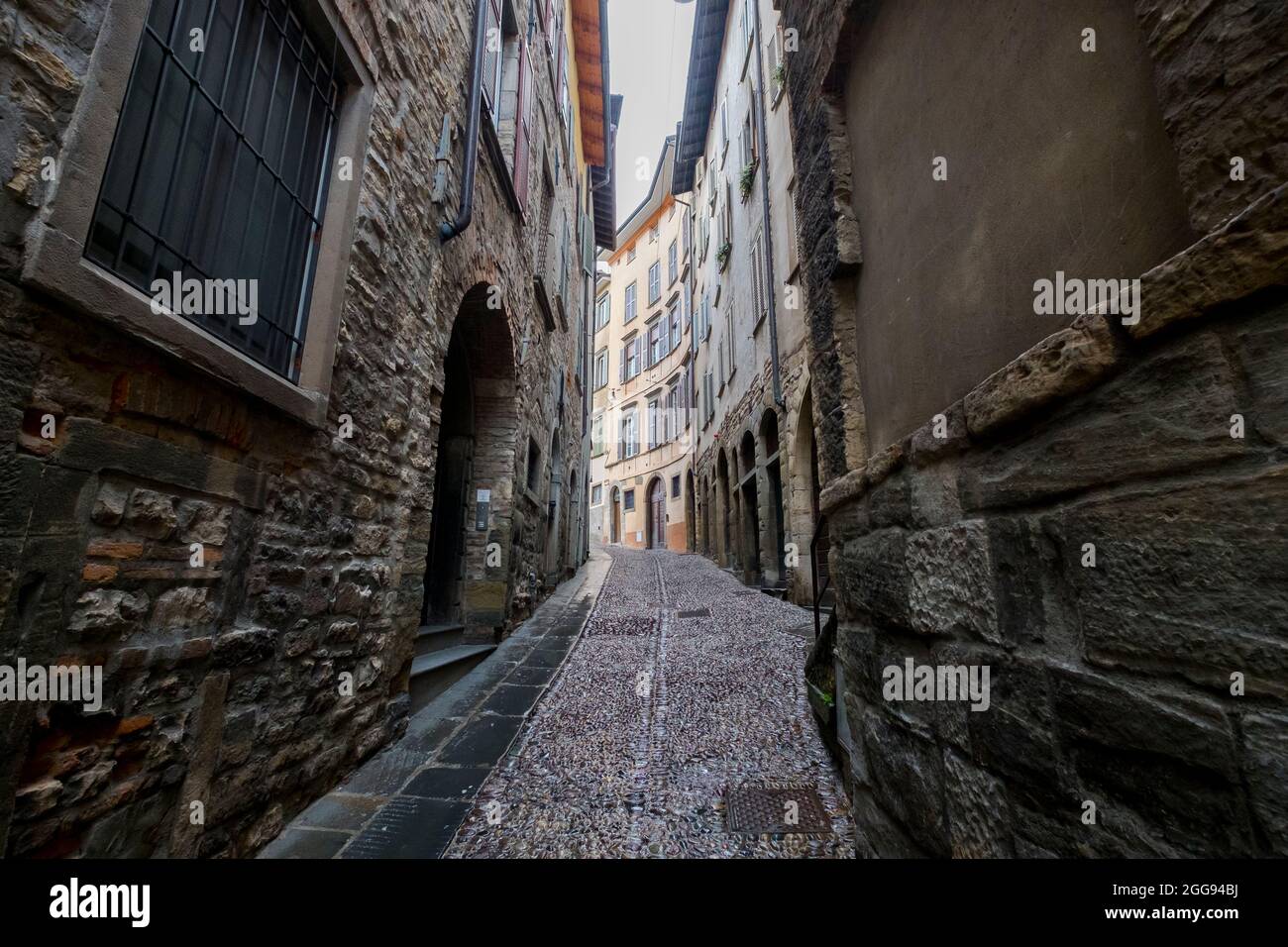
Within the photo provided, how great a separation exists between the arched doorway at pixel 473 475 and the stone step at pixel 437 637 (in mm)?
181

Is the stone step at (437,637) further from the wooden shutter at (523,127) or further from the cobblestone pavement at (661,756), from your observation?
the wooden shutter at (523,127)

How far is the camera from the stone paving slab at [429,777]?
224 cm

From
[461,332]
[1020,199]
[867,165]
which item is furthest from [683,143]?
[1020,199]

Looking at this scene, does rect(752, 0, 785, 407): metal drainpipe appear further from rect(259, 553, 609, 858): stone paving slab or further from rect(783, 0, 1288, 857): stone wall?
rect(783, 0, 1288, 857): stone wall

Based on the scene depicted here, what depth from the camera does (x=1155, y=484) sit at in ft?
3.14

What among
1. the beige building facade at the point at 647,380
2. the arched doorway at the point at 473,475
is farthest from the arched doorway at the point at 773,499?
the beige building facade at the point at 647,380

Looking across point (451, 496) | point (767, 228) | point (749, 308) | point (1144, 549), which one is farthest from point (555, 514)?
point (1144, 549)

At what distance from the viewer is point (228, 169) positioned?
7.15 ft

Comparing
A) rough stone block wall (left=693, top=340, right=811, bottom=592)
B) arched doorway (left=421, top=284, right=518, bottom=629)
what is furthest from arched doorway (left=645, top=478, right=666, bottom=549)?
arched doorway (left=421, top=284, right=518, bottom=629)

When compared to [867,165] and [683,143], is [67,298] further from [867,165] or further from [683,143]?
[683,143]

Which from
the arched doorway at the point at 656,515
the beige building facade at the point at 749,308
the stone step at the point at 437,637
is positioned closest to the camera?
the stone step at the point at 437,637

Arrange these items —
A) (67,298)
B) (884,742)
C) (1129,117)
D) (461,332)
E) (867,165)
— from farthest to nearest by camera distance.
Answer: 1. (461,332)
2. (867,165)
3. (884,742)
4. (67,298)
5. (1129,117)

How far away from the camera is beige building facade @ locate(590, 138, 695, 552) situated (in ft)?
63.7

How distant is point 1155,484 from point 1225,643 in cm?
26
